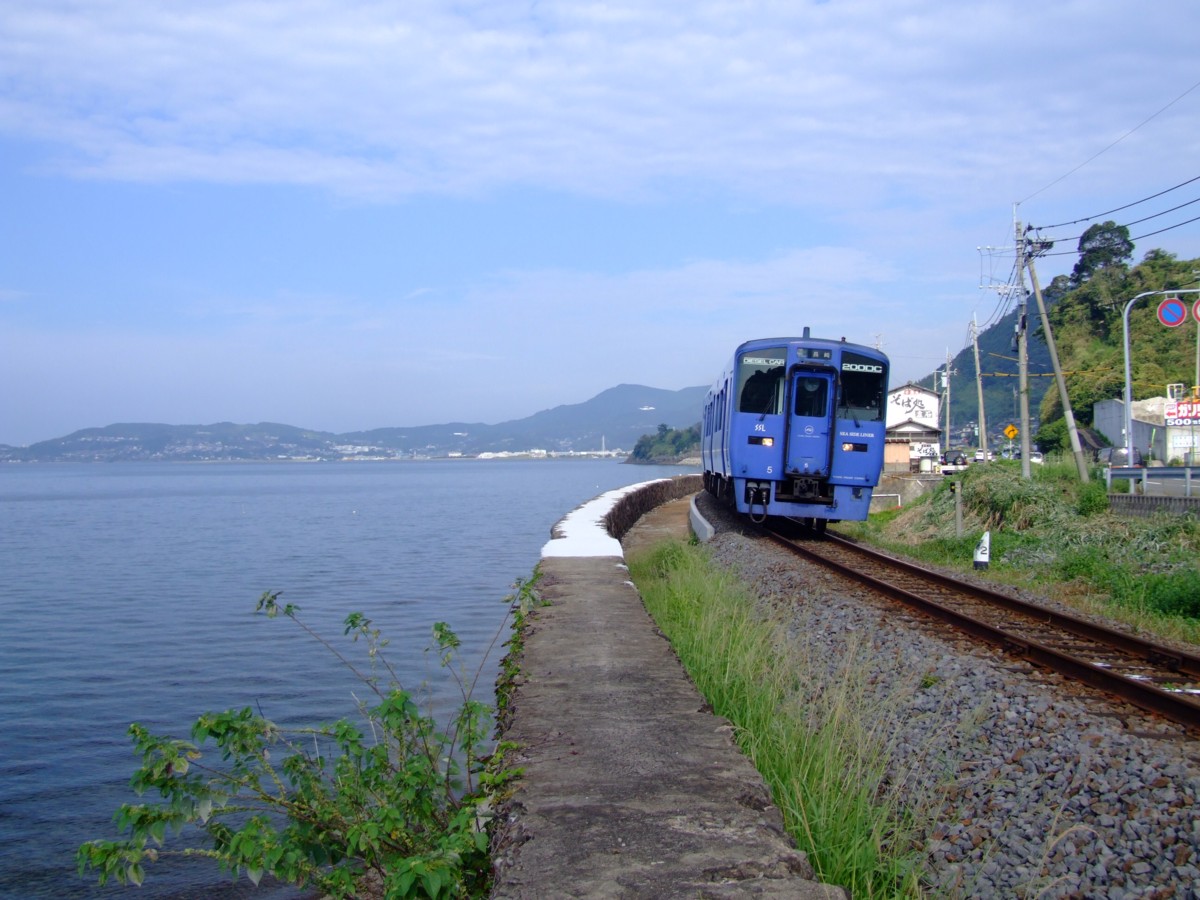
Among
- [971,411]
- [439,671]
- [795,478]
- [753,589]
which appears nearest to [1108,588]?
[753,589]

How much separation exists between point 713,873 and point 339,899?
141 centimetres

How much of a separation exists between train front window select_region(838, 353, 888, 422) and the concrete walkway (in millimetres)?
10802

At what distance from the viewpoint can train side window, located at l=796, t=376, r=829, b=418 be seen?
677 inches

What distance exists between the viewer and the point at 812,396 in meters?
17.2

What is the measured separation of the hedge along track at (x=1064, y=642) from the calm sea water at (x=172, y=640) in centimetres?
471

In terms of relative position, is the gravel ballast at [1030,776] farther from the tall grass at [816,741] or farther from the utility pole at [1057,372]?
the utility pole at [1057,372]

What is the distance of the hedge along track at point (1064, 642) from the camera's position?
6559 millimetres

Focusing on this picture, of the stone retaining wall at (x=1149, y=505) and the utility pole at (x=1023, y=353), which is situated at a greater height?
the utility pole at (x=1023, y=353)

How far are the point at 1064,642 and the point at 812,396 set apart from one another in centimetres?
885

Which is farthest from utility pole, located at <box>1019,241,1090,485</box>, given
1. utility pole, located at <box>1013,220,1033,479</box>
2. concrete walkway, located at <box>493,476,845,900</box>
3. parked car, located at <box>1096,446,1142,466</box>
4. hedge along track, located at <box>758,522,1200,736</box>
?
concrete walkway, located at <box>493,476,845,900</box>

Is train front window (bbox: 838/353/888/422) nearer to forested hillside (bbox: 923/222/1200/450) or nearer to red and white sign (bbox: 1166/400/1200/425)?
red and white sign (bbox: 1166/400/1200/425)

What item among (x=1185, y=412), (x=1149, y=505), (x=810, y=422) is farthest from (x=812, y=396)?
(x=1185, y=412)

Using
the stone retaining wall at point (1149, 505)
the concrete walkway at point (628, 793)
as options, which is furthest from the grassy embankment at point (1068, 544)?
the concrete walkway at point (628, 793)

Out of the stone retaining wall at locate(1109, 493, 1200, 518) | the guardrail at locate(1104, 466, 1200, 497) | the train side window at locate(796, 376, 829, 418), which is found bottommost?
the stone retaining wall at locate(1109, 493, 1200, 518)
